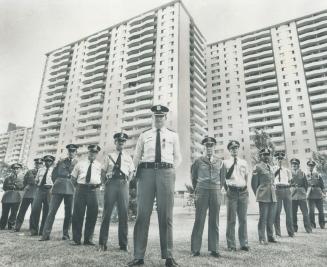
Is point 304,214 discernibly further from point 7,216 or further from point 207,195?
point 7,216

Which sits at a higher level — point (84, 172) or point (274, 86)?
point (274, 86)

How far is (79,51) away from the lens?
77125mm

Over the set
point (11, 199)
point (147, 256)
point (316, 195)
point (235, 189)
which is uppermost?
point (316, 195)

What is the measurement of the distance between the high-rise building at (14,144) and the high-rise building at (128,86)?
66.7m

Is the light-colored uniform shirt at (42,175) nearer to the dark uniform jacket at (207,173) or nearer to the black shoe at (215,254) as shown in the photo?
the dark uniform jacket at (207,173)

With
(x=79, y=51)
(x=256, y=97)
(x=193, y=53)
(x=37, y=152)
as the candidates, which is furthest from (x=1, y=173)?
(x=256, y=97)

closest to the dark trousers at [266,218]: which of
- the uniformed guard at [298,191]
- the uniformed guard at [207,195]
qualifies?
the uniformed guard at [207,195]

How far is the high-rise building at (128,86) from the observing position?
56.4m

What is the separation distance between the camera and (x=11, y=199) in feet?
28.2

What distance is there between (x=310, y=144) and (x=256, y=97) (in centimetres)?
1761

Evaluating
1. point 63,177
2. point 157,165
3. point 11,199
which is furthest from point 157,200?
point 11,199

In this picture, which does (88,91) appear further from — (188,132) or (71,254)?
(71,254)

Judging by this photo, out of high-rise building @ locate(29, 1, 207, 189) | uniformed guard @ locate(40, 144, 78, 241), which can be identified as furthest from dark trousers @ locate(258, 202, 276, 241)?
high-rise building @ locate(29, 1, 207, 189)

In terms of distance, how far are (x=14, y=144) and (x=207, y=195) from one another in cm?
15482
